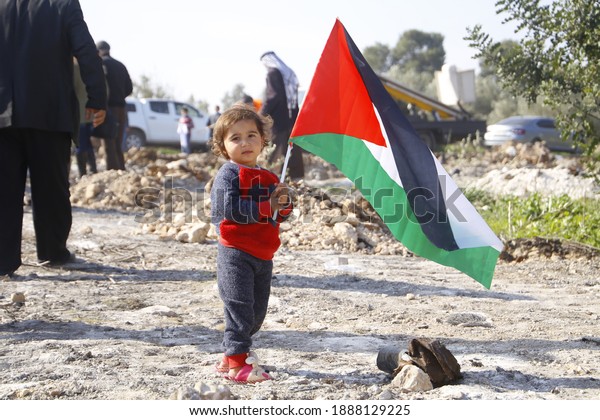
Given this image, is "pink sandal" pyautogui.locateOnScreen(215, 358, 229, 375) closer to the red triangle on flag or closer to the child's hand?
the child's hand

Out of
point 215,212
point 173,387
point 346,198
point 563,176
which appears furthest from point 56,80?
point 563,176

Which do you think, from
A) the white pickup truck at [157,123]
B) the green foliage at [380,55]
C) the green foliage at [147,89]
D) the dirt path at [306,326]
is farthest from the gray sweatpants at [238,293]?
the green foliage at [380,55]

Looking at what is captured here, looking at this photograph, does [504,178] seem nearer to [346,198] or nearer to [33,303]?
[346,198]

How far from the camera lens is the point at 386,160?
4457 millimetres

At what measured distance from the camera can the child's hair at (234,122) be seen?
12.7 ft

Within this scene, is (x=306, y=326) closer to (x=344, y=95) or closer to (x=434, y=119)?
(x=344, y=95)

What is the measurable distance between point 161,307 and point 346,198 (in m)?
4.43

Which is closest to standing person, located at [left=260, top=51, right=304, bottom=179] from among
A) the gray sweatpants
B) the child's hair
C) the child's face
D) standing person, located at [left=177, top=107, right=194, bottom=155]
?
the child's hair

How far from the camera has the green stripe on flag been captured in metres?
4.25

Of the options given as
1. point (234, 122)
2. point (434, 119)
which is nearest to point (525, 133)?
point (434, 119)

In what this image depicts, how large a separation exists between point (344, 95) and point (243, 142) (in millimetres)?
841

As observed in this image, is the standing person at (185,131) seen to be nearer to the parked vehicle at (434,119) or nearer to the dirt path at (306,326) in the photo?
the parked vehicle at (434,119)

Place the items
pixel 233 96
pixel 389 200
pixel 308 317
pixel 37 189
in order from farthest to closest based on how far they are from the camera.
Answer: pixel 233 96 < pixel 37 189 < pixel 308 317 < pixel 389 200

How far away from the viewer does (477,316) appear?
16.8ft
